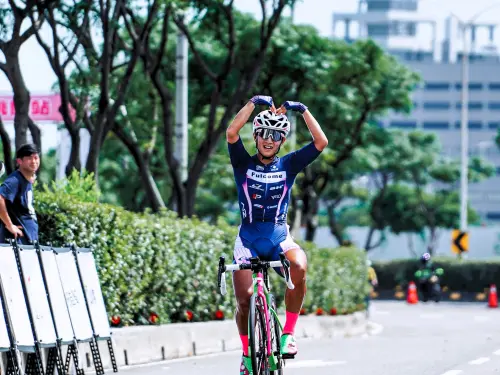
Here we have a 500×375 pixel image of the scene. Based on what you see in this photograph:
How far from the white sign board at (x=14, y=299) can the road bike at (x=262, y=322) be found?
84.2 inches

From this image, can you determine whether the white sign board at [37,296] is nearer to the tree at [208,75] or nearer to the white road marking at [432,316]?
the tree at [208,75]

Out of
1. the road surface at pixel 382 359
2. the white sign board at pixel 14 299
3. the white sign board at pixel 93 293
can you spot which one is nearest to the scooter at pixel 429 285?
the road surface at pixel 382 359

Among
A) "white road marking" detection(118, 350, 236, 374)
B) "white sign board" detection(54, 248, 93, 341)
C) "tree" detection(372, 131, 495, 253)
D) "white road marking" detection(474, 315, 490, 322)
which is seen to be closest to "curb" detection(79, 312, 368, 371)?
"white road marking" detection(118, 350, 236, 374)

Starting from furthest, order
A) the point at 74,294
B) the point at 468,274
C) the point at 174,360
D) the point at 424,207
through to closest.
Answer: the point at 424,207 < the point at 468,274 < the point at 174,360 < the point at 74,294

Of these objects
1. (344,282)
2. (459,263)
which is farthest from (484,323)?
(459,263)

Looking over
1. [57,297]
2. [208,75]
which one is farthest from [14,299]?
[208,75]

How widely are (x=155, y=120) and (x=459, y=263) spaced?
23.8 meters

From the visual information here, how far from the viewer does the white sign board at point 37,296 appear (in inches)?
431

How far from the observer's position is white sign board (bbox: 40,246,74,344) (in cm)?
1140

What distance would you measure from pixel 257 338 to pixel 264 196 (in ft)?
3.42

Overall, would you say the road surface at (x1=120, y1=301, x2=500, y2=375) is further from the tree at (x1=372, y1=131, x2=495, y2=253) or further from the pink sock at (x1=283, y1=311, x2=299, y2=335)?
the tree at (x1=372, y1=131, x2=495, y2=253)

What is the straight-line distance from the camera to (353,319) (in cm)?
2573

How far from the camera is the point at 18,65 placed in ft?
62.7

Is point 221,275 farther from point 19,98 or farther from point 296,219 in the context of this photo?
point 296,219
